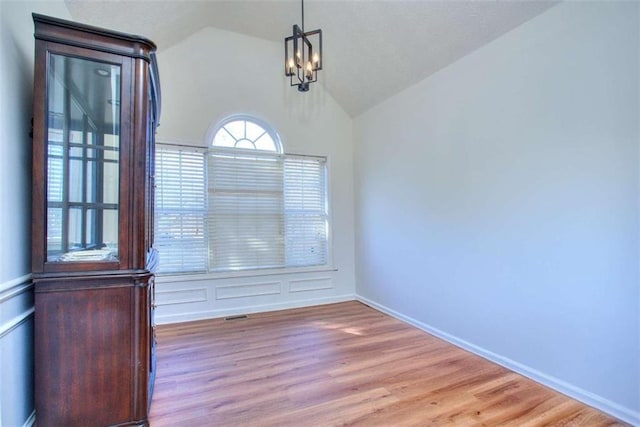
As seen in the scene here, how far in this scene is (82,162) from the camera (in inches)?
73.7

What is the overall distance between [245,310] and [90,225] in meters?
2.77

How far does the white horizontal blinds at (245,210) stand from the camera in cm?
424

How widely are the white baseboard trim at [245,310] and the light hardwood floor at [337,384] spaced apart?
246 mm

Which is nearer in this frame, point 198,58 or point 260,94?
point 198,58

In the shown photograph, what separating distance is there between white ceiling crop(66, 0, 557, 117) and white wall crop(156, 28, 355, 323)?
24 cm

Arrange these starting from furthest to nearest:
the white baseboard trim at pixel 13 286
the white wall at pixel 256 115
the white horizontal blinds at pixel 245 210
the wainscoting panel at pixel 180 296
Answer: the white horizontal blinds at pixel 245 210, the white wall at pixel 256 115, the wainscoting panel at pixel 180 296, the white baseboard trim at pixel 13 286

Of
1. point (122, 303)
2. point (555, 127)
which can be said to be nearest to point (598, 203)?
point (555, 127)

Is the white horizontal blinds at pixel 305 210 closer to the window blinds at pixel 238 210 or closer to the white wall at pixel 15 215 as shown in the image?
the window blinds at pixel 238 210

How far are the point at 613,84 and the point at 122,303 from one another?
3.41 m

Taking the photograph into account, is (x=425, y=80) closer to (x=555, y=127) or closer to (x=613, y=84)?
(x=555, y=127)

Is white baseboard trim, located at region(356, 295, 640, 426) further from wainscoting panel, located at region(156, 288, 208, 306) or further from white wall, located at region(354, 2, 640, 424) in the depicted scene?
wainscoting panel, located at region(156, 288, 208, 306)

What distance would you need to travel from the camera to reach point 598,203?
2.19 m

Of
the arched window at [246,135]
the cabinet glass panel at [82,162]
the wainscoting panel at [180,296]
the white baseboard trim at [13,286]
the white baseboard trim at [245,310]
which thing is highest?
the arched window at [246,135]

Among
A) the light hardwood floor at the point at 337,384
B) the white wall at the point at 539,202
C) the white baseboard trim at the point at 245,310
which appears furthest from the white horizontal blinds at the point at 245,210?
the white wall at the point at 539,202
